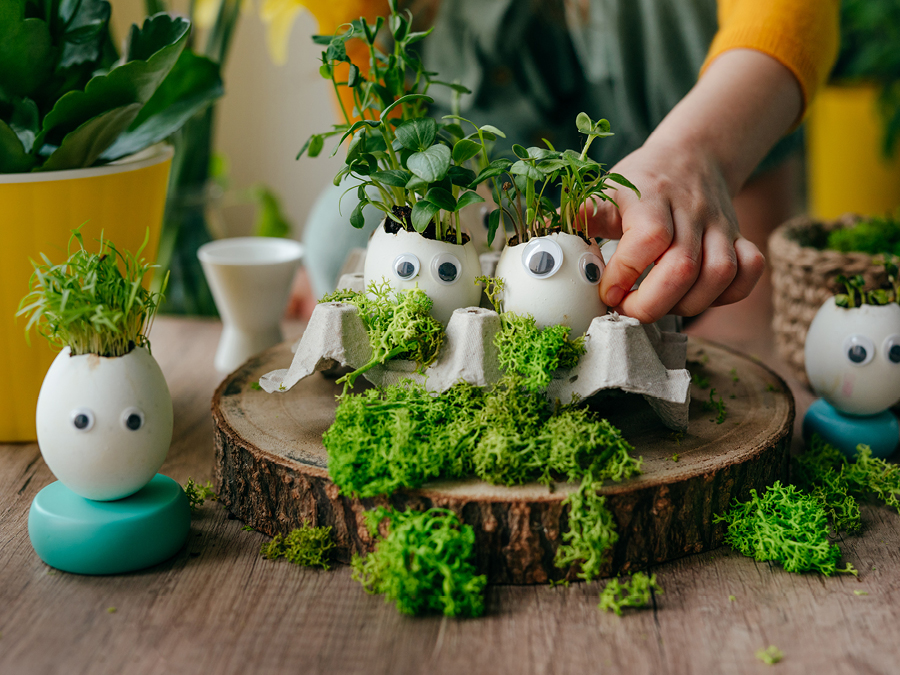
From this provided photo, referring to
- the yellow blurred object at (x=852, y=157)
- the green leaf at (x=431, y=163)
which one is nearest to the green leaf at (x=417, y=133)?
the green leaf at (x=431, y=163)

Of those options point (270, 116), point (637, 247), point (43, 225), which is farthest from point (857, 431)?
point (270, 116)

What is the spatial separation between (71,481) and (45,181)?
15.3 inches

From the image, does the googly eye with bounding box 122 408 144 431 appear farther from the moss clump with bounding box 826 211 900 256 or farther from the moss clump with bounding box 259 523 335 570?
the moss clump with bounding box 826 211 900 256

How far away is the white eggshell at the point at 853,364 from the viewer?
2.91 ft

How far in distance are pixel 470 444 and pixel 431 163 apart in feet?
0.86

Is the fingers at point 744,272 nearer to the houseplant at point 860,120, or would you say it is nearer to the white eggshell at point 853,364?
the white eggshell at point 853,364

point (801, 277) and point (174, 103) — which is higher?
point (174, 103)

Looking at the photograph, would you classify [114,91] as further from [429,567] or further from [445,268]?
[429,567]

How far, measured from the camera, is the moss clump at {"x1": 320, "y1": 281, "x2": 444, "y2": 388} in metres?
0.75

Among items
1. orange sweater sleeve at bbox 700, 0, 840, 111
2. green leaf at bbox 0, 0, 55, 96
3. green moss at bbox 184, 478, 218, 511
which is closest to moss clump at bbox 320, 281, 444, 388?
green moss at bbox 184, 478, 218, 511

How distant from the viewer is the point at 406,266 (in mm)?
774

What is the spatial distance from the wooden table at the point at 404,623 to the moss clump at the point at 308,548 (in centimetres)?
1

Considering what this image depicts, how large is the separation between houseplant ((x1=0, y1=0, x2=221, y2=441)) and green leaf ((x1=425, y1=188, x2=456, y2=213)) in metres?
0.36

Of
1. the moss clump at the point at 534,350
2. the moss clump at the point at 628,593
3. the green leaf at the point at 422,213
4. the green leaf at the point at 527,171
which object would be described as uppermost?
the green leaf at the point at 527,171
